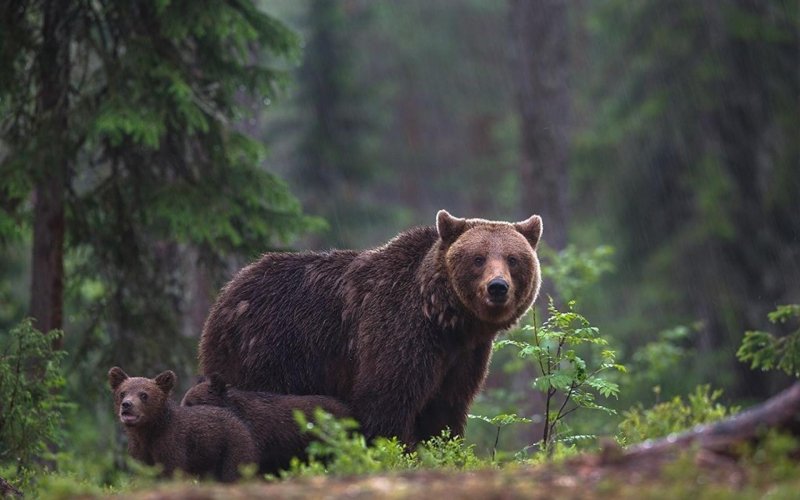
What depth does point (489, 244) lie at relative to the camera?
8758 millimetres

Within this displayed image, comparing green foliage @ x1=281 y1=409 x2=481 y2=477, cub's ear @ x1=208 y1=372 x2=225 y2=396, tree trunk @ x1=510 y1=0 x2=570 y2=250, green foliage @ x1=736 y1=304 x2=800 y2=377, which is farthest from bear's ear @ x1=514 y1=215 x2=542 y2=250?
tree trunk @ x1=510 y1=0 x2=570 y2=250

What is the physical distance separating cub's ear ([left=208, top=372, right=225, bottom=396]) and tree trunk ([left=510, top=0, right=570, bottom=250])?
10.5 metres

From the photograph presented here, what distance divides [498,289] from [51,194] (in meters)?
4.82

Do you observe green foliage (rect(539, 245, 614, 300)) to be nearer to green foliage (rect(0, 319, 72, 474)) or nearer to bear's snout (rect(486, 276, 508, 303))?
bear's snout (rect(486, 276, 508, 303))

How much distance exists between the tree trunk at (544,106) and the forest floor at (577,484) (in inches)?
510

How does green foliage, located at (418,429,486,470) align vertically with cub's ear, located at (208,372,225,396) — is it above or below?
below

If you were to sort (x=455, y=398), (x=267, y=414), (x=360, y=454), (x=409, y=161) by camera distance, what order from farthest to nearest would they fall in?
(x=409, y=161), (x=455, y=398), (x=267, y=414), (x=360, y=454)

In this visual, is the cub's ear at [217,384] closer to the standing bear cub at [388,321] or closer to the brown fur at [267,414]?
the brown fur at [267,414]

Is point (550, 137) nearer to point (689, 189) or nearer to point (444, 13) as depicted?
point (689, 189)

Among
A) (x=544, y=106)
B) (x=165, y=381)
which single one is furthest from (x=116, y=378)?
(x=544, y=106)

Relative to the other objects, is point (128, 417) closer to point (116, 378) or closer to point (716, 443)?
point (116, 378)

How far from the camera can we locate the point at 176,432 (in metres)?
7.68

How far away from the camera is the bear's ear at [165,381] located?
781 cm

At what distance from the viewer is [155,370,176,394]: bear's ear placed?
7812mm
